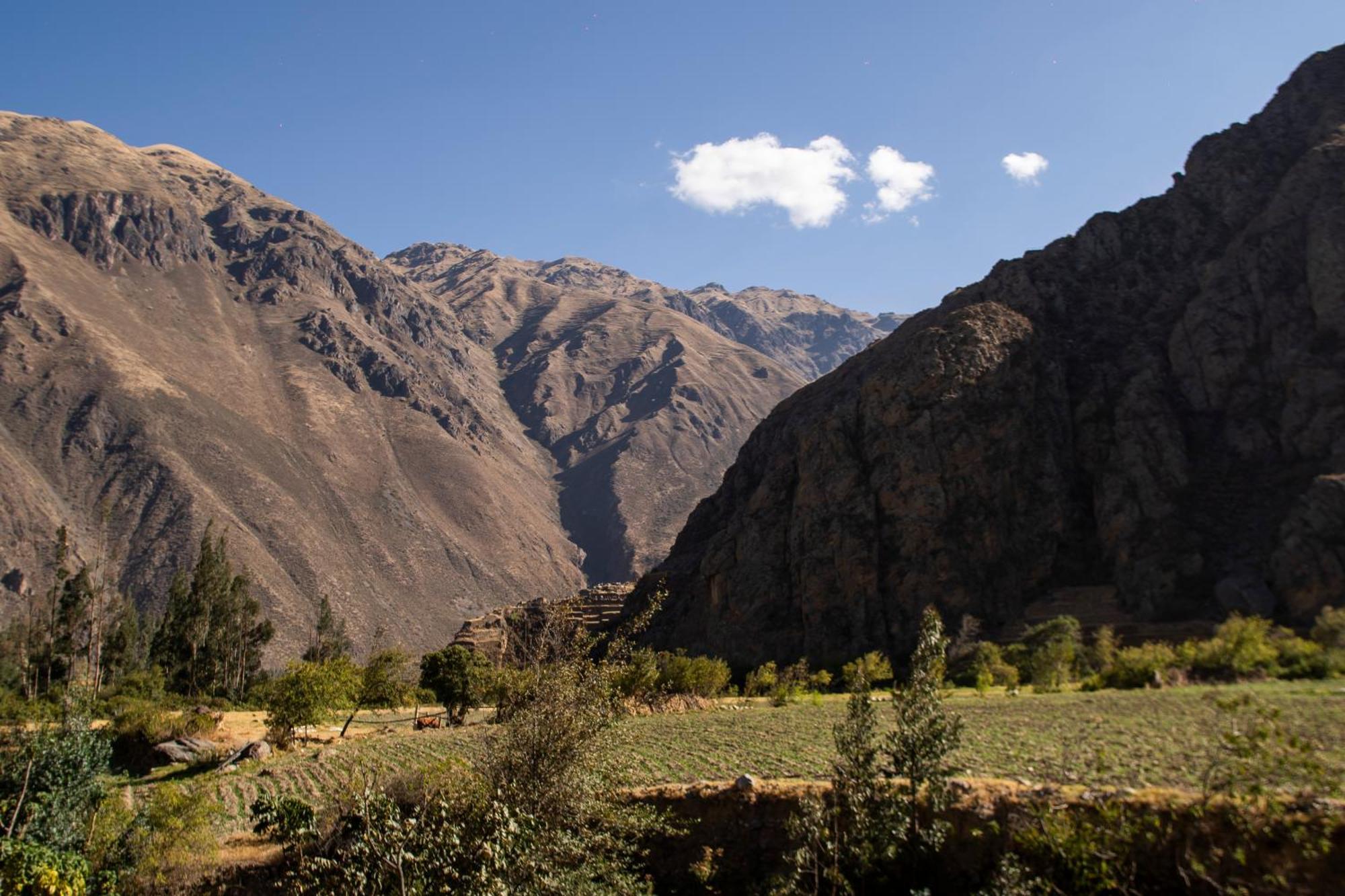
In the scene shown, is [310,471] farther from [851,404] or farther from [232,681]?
[851,404]

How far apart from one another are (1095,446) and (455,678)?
61813mm

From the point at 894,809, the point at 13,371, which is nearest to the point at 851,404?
the point at 894,809

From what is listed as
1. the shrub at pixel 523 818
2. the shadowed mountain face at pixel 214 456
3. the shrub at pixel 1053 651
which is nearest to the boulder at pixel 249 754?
the shrub at pixel 523 818

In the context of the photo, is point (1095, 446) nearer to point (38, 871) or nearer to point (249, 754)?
point (249, 754)

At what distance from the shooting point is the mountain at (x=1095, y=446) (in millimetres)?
67125

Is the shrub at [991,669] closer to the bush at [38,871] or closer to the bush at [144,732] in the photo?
the bush at [38,871]

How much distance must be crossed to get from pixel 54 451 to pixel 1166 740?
154 m

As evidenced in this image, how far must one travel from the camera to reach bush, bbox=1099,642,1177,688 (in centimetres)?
3909

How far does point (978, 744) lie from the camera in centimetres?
2178

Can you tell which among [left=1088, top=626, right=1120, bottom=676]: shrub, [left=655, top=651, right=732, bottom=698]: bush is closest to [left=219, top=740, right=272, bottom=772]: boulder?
[left=655, top=651, right=732, bottom=698]: bush

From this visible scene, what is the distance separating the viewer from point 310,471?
153 metres

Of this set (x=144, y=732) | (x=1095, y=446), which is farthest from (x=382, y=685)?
(x=1095, y=446)

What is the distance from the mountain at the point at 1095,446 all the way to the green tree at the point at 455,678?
93.6 ft

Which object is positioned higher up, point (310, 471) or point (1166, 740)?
point (310, 471)
